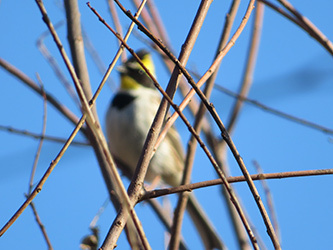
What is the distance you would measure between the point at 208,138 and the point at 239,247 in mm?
611

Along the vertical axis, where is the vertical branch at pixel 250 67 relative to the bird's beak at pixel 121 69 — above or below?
below

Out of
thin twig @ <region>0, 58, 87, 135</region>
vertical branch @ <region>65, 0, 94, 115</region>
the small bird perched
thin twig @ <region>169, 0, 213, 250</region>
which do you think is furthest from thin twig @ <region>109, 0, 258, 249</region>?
the small bird perched

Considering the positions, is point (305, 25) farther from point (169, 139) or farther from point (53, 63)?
point (169, 139)

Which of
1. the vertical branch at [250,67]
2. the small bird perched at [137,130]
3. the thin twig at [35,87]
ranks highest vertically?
the small bird perched at [137,130]

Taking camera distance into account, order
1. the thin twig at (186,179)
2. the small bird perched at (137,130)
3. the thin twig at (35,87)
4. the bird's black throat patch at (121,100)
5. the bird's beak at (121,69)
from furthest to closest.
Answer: the bird's beak at (121,69)
the bird's black throat patch at (121,100)
the small bird perched at (137,130)
the thin twig at (35,87)
the thin twig at (186,179)

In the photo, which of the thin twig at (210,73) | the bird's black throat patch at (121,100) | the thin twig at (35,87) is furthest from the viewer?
the bird's black throat patch at (121,100)

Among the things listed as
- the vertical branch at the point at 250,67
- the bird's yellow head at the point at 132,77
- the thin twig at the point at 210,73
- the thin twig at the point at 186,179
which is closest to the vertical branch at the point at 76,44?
the thin twig at the point at 186,179

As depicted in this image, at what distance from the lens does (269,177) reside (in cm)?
118

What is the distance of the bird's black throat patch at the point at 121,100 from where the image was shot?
4470mm

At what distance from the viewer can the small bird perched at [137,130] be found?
4.33m

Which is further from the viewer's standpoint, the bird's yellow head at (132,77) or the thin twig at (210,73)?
the bird's yellow head at (132,77)

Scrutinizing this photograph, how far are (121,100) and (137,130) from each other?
327mm

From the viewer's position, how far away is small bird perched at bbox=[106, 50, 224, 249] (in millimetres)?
4332

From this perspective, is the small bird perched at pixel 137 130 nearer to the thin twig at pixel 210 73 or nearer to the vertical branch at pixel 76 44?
the vertical branch at pixel 76 44
